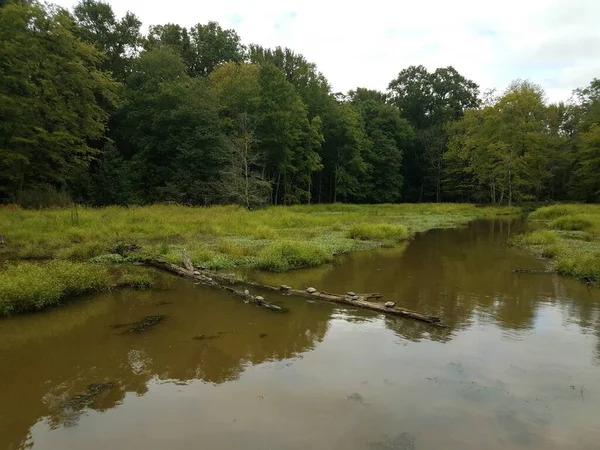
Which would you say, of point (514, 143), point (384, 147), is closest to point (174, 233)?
point (514, 143)

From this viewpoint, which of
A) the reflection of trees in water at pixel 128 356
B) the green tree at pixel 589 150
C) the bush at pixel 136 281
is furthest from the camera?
the green tree at pixel 589 150

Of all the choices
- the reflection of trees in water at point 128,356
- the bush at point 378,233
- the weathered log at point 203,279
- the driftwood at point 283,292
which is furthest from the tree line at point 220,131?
the reflection of trees in water at point 128,356

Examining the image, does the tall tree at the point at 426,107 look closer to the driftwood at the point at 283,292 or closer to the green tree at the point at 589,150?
the green tree at the point at 589,150

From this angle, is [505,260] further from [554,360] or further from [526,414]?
[526,414]

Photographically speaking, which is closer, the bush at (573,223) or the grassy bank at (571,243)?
the grassy bank at (571,243)

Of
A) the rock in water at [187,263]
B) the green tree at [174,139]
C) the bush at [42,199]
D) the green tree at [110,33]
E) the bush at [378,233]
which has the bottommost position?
the rock in water at [187,263]

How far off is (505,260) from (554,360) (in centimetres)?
970

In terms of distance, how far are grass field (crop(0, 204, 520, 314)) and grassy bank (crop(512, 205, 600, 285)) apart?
6214 mm

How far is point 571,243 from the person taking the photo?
58.5 feet

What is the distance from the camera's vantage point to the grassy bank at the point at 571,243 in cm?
1252

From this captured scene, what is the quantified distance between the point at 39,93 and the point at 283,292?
1053 inches

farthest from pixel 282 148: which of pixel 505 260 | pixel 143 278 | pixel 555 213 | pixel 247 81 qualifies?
pixel 143 278

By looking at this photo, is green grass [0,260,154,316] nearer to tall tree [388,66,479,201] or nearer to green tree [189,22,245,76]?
green tree [189,22,245,76]

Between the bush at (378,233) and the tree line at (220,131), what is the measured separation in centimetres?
1428
